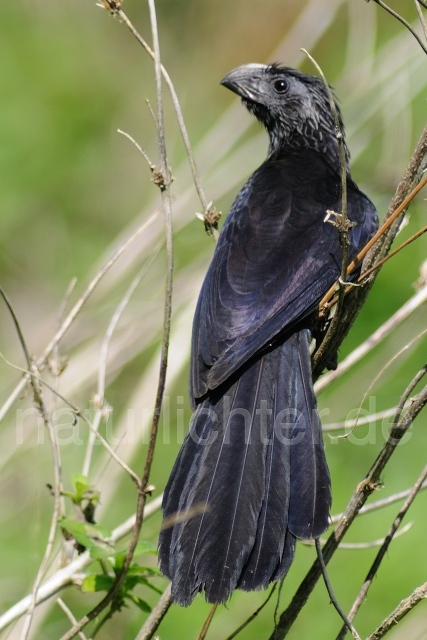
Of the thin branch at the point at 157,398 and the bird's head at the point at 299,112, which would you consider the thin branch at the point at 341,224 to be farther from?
the bird's head at the point at 299,112

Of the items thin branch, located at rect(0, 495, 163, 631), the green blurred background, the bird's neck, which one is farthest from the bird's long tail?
the bird's neck

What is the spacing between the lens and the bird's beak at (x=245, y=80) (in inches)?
151

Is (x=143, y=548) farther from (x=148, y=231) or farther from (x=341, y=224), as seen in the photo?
(x=148, y=231)

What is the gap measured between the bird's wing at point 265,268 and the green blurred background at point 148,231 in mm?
287

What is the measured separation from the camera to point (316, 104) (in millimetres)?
4023

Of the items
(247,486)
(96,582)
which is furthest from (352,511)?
(96,582)

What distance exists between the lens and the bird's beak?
383 cm

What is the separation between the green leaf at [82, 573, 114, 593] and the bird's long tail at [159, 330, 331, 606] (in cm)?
20

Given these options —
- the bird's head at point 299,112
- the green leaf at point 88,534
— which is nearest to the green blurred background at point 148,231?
the bird's head at point 299,112

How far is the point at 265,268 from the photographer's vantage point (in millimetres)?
2895

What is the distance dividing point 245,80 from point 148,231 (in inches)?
32.0

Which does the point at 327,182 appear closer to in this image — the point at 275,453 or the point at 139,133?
the point at 275,453

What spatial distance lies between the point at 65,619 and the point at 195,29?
12.3 feet

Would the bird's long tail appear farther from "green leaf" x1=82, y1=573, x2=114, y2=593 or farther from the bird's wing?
"green leaf" x1=82, y1=573, x2=114, y2=593
